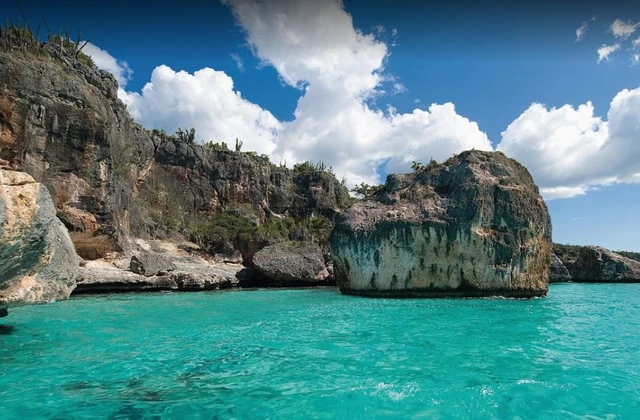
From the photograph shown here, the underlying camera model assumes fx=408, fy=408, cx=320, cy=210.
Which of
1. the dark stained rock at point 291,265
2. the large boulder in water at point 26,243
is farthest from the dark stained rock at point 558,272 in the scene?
the large boulder in water at point 26,243

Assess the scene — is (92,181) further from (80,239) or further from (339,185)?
(339,185)

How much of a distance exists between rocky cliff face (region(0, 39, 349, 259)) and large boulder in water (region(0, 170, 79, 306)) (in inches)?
922

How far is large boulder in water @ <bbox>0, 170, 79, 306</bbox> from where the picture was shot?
6992 millimetres

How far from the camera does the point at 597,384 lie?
7.07 m

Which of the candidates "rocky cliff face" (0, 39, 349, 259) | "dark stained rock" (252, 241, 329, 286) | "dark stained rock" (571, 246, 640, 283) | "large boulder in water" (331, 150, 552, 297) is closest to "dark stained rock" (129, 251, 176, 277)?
"rocky cliff face" (0, 39, 349, 259)

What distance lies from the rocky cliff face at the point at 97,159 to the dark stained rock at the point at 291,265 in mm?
8706

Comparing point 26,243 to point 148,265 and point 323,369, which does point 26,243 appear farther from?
point 148,265

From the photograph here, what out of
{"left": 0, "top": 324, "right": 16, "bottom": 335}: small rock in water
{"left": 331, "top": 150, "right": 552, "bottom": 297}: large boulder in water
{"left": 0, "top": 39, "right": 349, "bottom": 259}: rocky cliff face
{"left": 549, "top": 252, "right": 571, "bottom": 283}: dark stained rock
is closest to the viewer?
{"left": 0, "top": 324, "right": 16, "bottom": 335}: small rock in water

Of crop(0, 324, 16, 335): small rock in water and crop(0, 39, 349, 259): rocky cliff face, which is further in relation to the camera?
crop(0, 39, 349, 259): rocky cliff face

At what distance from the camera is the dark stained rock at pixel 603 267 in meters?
55.8

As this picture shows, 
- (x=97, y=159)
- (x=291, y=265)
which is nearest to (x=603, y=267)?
(x=291, y=265)

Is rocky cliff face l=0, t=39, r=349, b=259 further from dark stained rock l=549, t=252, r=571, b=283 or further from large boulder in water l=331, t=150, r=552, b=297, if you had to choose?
dark stained rock l=549, t=252, r=571, b=283

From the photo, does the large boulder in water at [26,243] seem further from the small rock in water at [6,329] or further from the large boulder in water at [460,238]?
the large boulder in water at [460,238]

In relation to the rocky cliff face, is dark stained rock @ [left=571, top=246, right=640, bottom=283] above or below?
below
